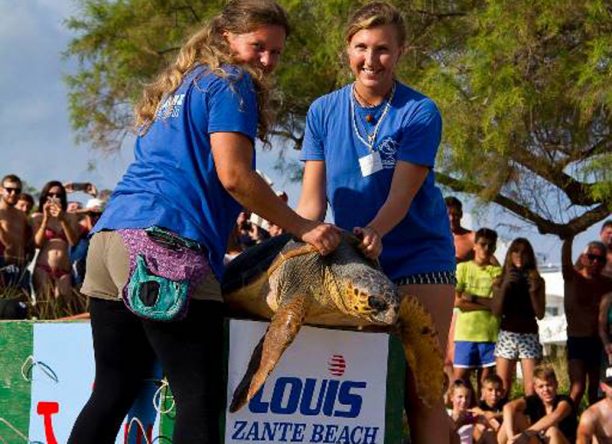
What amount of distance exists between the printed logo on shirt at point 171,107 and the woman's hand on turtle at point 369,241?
0.76m

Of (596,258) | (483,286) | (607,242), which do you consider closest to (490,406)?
(483,286)

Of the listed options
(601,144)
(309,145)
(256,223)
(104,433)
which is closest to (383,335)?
(309,145)

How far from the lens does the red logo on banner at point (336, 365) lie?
4504 millimetres

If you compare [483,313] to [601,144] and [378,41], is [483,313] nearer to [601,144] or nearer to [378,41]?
[601,144]

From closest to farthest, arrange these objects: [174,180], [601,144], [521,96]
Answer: [174,180] → [521,96] → [601,144]

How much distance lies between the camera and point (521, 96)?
10180 millimetres

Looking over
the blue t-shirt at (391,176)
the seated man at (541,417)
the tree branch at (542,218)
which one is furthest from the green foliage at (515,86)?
the blue t-shirt at (391,176)

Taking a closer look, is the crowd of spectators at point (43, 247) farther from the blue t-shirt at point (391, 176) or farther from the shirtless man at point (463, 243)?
the blue t-shirt at point (391, 176)

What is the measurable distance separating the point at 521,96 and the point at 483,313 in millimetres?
1826

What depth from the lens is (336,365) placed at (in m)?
4.52

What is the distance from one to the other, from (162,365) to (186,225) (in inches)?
17.7

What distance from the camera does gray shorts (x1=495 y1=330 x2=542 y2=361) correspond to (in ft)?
34.1

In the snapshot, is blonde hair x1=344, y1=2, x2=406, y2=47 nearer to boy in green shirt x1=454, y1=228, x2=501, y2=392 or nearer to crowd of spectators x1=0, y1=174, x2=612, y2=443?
crowd of spectators x1=0, y1=174, x2=612, y2=443

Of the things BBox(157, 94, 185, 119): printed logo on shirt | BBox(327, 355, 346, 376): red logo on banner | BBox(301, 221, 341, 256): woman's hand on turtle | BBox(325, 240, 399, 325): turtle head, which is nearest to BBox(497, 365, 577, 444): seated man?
BBox(327, 355, 346, 376): red logo on banner
